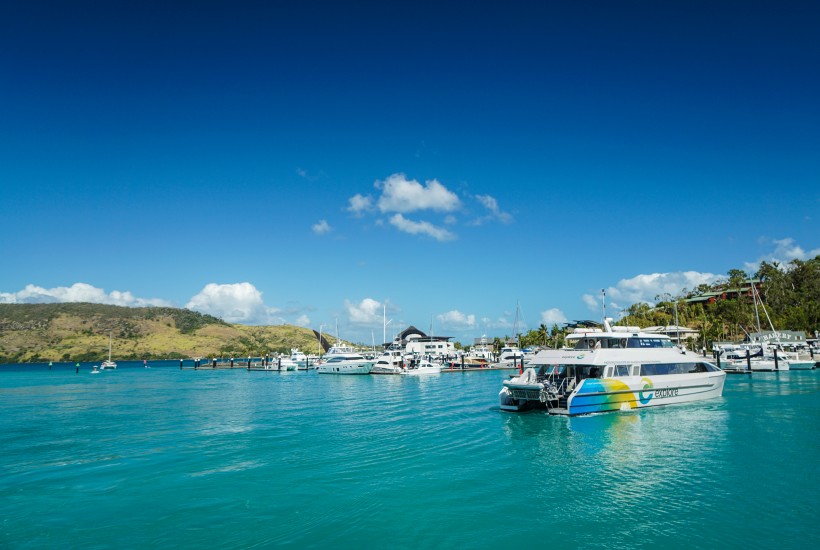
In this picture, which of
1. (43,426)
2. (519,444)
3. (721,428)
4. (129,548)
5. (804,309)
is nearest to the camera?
(129,548)

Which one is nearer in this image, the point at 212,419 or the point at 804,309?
the point at 212,419

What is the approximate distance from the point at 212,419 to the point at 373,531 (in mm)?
27713

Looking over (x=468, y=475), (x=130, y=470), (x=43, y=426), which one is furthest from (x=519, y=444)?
(x=43, y=426)

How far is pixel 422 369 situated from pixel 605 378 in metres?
60.0

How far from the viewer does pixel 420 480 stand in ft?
66.6

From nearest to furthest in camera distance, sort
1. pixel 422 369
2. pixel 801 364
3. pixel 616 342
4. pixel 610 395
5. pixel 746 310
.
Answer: pixel 610 395, pixel 616 342, pixel 801 364, pixel 422 369, pixel 746 310

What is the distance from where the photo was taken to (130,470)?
23.0 m

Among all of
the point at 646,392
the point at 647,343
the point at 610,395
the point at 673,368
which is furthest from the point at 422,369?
the point at 610,395

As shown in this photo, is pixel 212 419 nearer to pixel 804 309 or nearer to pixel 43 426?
pixel 43 426

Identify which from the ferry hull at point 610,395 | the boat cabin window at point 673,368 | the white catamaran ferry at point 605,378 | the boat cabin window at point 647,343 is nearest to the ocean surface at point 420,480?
the ferry hull at point 610,395

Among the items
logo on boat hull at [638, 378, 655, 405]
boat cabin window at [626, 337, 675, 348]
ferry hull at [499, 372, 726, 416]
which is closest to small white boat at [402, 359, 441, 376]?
ferry hull at [499, 372, 726, 416]

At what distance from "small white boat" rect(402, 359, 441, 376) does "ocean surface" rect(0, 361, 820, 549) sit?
5383 centimetres

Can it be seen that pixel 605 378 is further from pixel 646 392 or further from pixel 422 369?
pixel 422 369

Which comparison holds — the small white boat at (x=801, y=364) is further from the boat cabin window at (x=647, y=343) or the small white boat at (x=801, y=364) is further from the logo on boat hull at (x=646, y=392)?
the logo on boat hull at (x=646, y=392)
